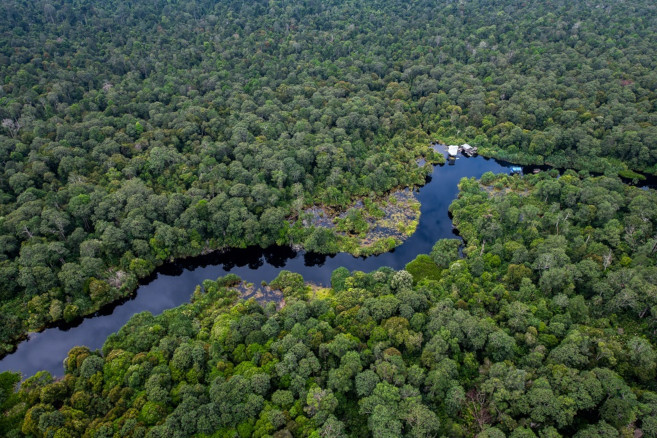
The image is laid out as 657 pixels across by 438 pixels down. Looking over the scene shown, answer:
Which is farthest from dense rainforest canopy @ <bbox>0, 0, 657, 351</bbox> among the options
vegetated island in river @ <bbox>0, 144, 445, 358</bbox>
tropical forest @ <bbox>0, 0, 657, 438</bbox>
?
tropical forest @ <bbox>0, 0, 657, 438</bbox>

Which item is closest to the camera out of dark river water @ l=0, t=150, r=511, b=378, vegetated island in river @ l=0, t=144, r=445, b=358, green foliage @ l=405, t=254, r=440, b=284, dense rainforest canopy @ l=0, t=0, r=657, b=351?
dark river water @ l=0, t=150, r=511, b=378

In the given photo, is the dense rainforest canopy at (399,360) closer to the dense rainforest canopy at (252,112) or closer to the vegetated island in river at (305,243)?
the vegetated island in river at (305,243)

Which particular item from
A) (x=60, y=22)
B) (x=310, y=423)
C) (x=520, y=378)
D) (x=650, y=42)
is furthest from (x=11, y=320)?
(x=650, y=42)

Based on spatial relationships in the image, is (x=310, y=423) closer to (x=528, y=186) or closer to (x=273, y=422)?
(x=273, y=422)

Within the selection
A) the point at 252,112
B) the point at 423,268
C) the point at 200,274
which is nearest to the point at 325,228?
the point at 423,268

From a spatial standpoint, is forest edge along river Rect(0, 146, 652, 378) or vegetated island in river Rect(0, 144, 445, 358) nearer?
forest edge along river Rect(0, 146, 652, 378)

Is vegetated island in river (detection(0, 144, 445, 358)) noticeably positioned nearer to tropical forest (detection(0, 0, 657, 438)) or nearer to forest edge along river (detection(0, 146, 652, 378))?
tropical forest (detection(0, 0, 657, 438))

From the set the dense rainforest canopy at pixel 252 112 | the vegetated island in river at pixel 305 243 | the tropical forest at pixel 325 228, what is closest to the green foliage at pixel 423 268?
the tropical forest at pixel 325 228

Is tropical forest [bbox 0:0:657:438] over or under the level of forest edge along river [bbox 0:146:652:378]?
over

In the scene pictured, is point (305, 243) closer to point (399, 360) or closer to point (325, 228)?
point (325, 228)
